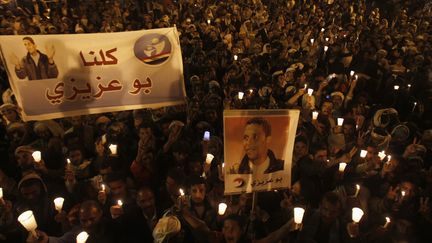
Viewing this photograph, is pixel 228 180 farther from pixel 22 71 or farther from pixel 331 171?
pixel 22 71

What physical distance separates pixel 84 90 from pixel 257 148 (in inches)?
95.2

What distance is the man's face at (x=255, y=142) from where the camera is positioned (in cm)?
333

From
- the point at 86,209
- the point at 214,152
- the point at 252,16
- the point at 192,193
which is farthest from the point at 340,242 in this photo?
the point at 252,16

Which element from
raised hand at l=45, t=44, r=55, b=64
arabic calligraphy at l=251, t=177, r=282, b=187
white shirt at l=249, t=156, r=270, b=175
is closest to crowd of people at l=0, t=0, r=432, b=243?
arabic calligraphy at l=251, t=177, r=282, b=187

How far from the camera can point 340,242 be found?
12.2 ft

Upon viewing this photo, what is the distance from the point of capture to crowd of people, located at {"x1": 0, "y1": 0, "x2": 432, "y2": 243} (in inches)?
147

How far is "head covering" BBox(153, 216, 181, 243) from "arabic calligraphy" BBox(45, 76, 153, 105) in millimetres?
2037

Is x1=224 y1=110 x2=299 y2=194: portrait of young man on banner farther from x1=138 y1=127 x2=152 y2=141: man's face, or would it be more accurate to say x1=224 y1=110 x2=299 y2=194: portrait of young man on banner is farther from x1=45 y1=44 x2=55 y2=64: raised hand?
x1=45 y1=44 x2=55 y2=64: raised hand

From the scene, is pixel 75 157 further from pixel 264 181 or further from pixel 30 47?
pixel 264 181

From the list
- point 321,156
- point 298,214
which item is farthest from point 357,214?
point 321,156

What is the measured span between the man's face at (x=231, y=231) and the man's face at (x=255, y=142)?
647 millimetres

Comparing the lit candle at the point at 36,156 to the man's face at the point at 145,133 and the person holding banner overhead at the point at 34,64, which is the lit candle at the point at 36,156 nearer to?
the person holding banner overhead at the point at 34,64

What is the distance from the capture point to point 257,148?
3.42 meters

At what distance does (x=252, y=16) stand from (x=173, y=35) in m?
9.80
